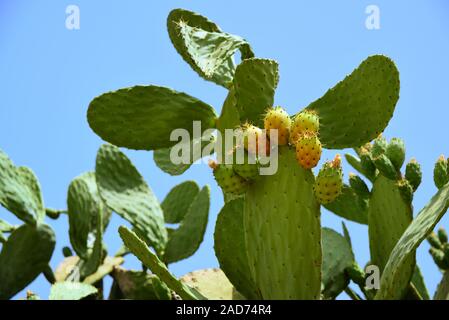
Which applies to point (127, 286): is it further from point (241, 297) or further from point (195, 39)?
point (195, 39)

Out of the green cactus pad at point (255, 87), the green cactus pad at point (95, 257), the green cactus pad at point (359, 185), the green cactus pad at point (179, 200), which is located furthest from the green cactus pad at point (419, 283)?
the green cactus pad at point (95, 257)

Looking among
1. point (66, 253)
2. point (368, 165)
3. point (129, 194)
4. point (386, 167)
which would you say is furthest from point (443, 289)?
point (66, 253)

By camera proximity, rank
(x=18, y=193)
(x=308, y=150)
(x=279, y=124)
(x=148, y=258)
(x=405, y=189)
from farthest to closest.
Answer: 1. (x=18, y=193)
2. (x=405, y=189)
3. (x=279, y=124)
4. (x=308, y=150)
5. (x=148, y=258)

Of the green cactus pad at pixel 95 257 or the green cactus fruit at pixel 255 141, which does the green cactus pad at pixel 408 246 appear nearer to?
the green cactus fruit at pixel 255 141

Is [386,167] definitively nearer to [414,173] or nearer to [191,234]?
[414,173]

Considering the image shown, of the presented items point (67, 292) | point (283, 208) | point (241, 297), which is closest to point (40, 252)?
point (67, 292)

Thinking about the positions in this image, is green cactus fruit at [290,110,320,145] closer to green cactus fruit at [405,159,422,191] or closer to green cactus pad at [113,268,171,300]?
green cactus fruit at [405,159,422,191]
